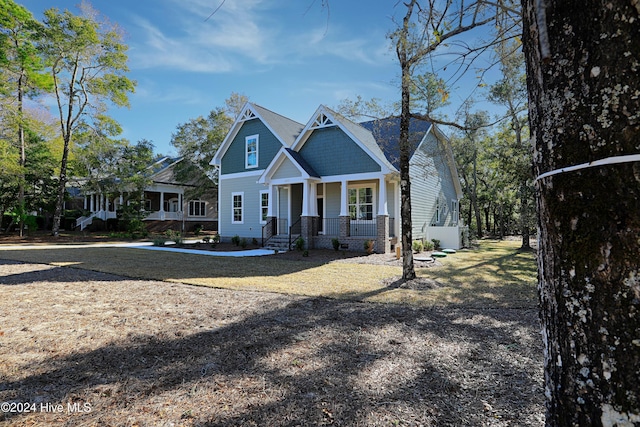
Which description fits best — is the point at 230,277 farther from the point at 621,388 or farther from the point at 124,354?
the point at 621,388

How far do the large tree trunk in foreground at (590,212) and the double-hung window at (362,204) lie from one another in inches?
550

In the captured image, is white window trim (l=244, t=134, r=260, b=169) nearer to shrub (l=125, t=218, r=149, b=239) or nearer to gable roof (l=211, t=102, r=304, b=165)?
gable roof (l=211, t=102, r=304, b=165)

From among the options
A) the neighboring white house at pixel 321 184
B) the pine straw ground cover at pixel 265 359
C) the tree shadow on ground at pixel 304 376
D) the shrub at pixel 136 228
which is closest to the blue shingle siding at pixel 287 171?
the neighboring white house at pixel 321 184

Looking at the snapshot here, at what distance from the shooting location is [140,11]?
24.7 feet

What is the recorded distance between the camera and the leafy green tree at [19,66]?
63.7ft

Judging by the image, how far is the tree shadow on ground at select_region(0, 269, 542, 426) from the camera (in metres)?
2.38

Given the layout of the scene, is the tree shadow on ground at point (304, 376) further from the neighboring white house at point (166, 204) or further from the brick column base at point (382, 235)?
the neighboring white house at point (166, 204)

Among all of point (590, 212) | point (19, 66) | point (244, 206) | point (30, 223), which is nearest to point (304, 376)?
point (590, 212)

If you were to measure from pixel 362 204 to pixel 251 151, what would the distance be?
22.2ft

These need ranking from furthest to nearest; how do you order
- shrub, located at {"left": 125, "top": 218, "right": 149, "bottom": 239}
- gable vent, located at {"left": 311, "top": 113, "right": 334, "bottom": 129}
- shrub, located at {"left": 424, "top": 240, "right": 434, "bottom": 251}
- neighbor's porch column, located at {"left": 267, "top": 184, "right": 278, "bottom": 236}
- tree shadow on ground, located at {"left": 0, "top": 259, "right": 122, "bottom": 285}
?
1. shrub, located at {"left": 125, "top": 218, "right": 149, "bottom": 239}
2. neighbor's porch column, located at {"left": 267, "top": 184, "right": 278, "bottom": 236}
3. shrub, located at {"left": 424, "top": 240, "right": 434, "bottom": 251}
4. gable vent, located at {"left": 311, "top": 113, "right": 334, "bottom": 129}
5. tree shadow on ground, located at {"left": 0, "top": 259, "right": 122, "bottom": 285}

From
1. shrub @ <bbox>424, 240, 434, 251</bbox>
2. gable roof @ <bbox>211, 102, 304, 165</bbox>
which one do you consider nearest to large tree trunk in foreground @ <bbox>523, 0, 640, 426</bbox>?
shrub @ <bbox>424, 240, 434, 251</bbox>

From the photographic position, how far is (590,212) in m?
1.19

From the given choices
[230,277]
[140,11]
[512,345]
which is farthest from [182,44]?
[512,345]

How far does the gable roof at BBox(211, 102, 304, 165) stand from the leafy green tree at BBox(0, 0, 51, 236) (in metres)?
12.4
